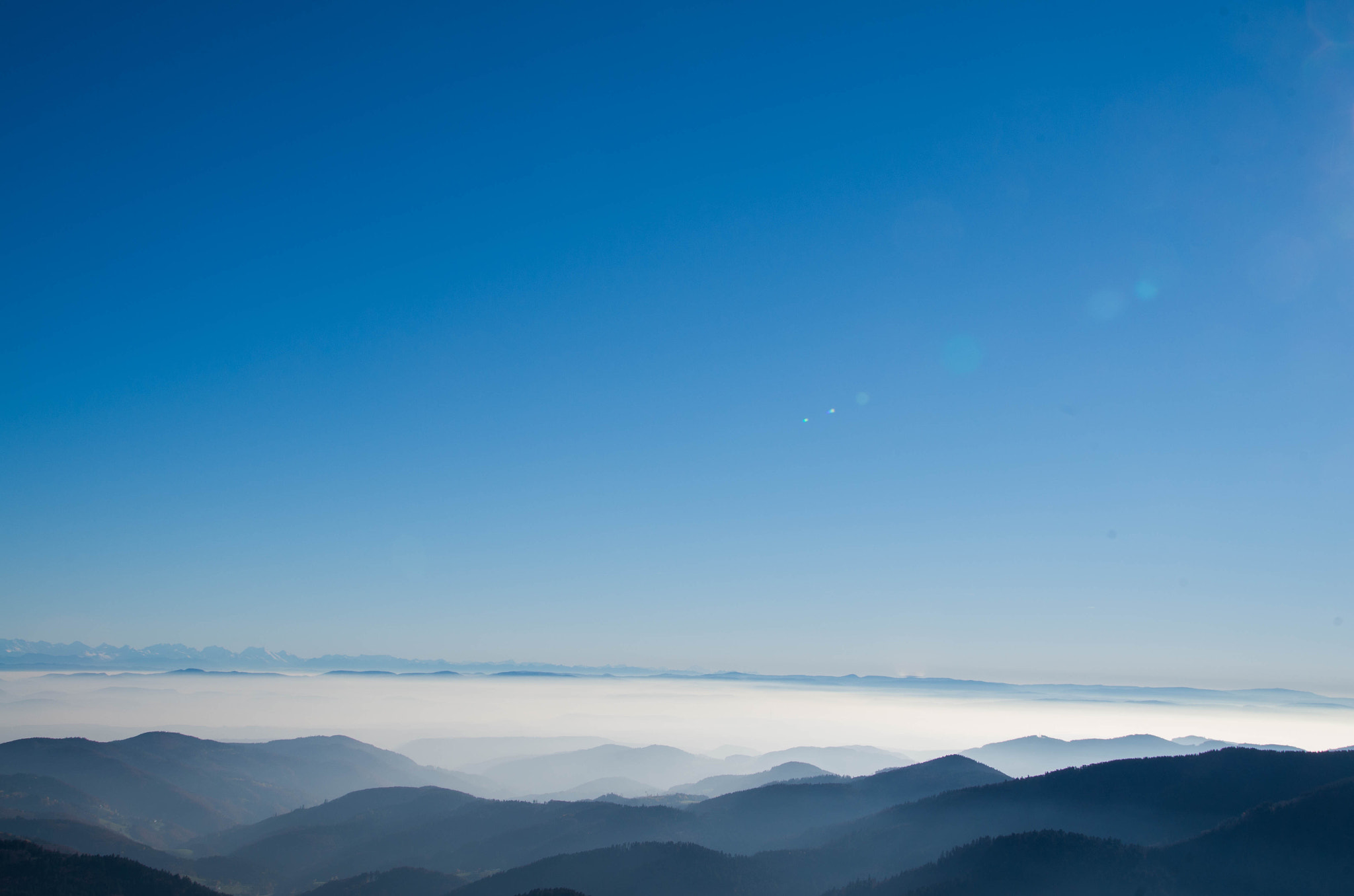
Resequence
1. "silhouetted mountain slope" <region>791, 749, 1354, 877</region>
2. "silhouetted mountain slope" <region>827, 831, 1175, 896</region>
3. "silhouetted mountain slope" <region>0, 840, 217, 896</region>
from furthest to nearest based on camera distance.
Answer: "silhouetted mountain slope" <region>791, 749, 1354, 877</region> < "silhouetted mountain slope" <region>0, 840, 217, 896</region> < "silhouetted mountain slope" <region>827, 831, 1175, 896</region>

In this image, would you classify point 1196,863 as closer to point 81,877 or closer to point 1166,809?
point 1166,809

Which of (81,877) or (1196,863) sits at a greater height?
(1196,863)

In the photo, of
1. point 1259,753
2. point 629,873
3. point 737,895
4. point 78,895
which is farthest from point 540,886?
point 1259,753

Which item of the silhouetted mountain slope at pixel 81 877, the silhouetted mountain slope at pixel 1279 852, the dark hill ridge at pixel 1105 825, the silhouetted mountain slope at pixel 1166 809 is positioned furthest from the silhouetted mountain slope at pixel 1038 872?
the silhouetted mountain slope at pixel 81 877

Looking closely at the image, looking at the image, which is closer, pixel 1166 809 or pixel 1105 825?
pixel 1166 809

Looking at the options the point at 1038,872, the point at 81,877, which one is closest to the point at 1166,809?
the point at 1038,872

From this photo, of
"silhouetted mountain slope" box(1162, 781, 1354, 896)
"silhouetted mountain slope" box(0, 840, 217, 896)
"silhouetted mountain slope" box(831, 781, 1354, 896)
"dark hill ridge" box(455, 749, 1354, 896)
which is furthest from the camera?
"dark hill ridge" box(455, 749, 1354, 896)

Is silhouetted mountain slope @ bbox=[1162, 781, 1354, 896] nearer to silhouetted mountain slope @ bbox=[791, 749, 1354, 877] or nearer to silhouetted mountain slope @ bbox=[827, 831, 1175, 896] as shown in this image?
silhouetted mountain slope @ bbox=[827, 831, 1175, 896]

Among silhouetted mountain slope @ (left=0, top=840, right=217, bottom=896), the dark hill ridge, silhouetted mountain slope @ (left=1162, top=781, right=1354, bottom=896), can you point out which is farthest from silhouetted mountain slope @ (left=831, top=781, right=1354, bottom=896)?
silhouetted mountain slope @ (left=0, top=840, right=217, bottom=896)
